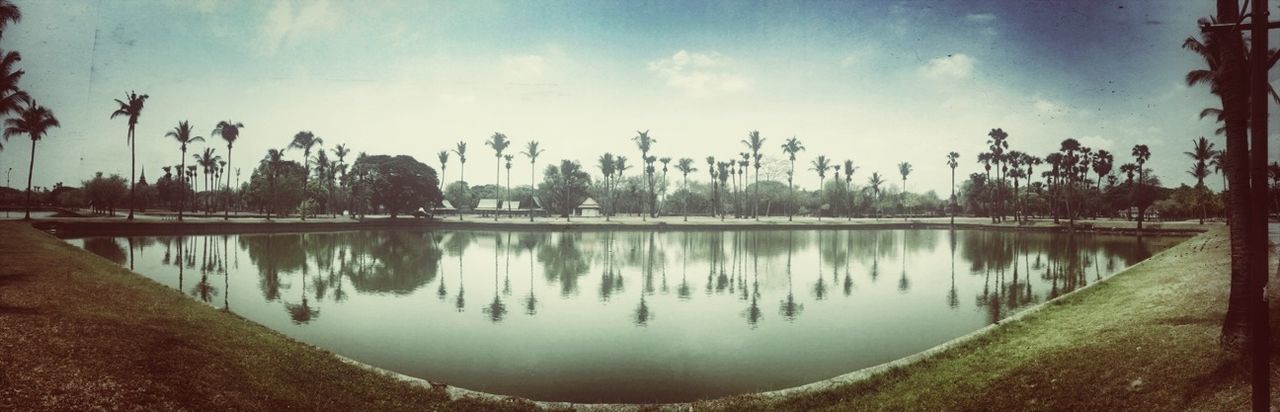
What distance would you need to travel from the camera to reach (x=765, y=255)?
3819cm

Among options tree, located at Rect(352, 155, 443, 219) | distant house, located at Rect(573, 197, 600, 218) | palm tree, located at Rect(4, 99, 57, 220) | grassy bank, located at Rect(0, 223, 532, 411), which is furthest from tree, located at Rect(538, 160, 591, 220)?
grassy bank, located at Rect(0, 223, 532, 411)

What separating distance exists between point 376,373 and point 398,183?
76.0m

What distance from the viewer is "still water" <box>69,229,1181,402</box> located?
12469mm

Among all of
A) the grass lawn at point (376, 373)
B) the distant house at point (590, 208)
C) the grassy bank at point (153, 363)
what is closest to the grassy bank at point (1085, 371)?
the grass lawn at point (376, 373)

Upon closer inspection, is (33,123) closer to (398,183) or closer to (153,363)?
(398,183)

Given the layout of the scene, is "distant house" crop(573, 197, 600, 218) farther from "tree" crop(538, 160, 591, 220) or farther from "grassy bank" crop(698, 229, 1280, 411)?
"grassy bank" crop(698, 229, 1280, 411)

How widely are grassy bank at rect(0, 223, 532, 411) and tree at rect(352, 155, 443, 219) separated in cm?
6928

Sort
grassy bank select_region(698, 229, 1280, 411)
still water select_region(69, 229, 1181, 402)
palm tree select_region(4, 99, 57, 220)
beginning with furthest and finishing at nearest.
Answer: palm tree select_region(4, 99, 57, 220), still water select_region(69, 229, 1181, 402), grassy bank select_region(698, 229, 1280, 411)

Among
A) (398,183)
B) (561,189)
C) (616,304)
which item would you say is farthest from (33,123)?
(561,189)

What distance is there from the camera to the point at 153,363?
25.8 ft

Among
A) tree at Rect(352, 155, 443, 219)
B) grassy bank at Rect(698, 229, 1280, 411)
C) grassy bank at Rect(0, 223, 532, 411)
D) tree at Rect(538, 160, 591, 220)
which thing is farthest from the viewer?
tree at Rect(538, 160, 591, 220)

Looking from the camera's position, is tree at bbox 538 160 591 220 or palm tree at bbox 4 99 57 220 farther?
tree at bbox 538 160 591 220

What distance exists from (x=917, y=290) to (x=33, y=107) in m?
68.0

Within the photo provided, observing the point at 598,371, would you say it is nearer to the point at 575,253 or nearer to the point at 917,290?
the point at 917,290
